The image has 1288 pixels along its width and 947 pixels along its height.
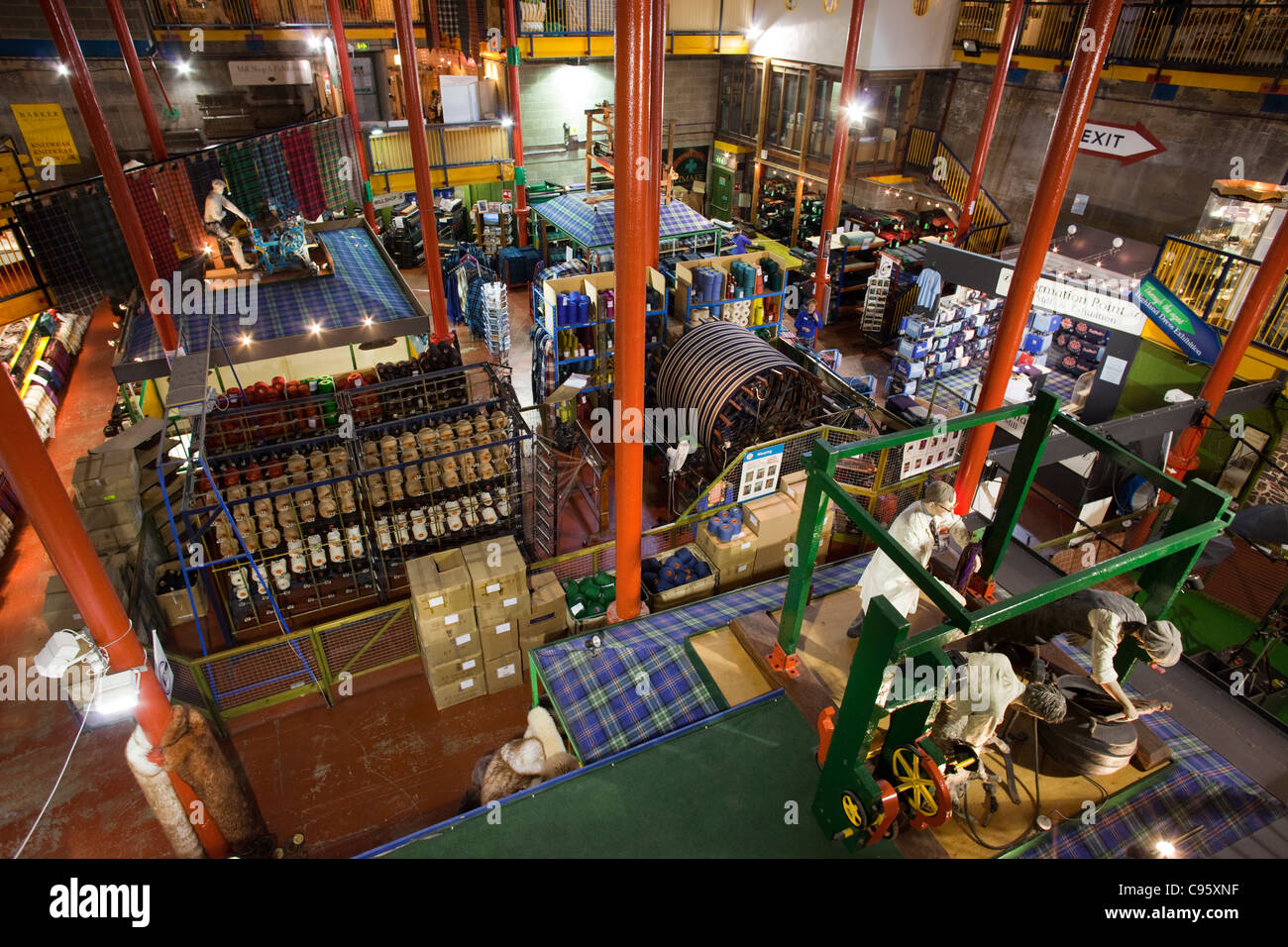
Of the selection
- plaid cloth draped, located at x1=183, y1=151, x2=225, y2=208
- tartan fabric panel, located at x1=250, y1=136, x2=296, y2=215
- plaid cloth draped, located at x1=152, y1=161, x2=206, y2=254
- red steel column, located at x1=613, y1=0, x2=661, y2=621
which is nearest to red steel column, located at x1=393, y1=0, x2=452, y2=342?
tartan fabric panel, located at x1=250, y1=136, x2=296, y2=215

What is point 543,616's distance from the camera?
794 centimetres

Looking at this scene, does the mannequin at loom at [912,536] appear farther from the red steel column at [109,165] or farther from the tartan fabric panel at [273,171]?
the tartan fabric panel at [273,171]

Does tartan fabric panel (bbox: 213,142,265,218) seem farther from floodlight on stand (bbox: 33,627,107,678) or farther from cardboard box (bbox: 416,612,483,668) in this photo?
floodlight on stand (bbox: 33,627,107,678)

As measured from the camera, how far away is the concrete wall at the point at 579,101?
69.9 feet

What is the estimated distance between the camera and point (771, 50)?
67.7ft

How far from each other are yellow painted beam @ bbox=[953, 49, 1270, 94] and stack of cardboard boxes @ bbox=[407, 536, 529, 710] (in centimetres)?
1291

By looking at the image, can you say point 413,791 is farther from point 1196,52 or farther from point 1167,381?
point 1196,52

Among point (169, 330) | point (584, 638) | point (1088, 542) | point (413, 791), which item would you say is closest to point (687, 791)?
point (584, 638)

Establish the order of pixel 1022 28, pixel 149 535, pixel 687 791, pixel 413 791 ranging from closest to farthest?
pixel 687 791 < pixel 413 791 < pixel 149 535 < pixel 1022 28

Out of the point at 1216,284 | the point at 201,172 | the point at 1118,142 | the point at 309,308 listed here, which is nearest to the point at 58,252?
the point at 201,172

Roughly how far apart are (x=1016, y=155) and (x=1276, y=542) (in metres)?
13.0

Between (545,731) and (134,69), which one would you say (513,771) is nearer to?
(545,731)

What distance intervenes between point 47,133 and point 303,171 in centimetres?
617

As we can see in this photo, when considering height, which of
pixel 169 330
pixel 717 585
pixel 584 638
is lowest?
pixel 717 585
